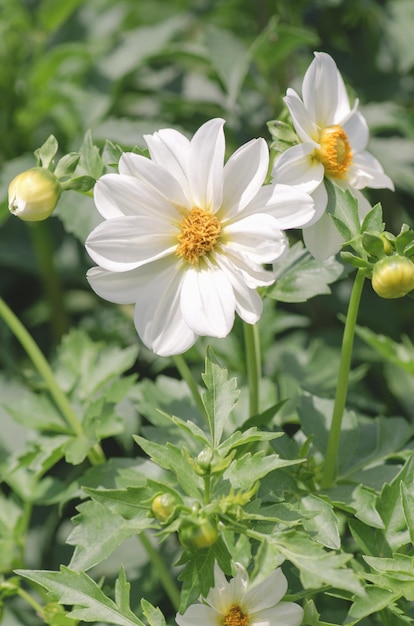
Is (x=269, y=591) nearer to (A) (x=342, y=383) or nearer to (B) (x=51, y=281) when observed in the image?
(A) (x=342, y=383)

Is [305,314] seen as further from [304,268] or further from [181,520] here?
[181,520]

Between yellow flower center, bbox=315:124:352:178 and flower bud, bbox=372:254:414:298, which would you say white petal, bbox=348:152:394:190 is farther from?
flower bud, bbox=372:254:414:298

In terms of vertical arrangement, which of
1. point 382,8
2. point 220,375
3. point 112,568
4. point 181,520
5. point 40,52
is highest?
point 40,52

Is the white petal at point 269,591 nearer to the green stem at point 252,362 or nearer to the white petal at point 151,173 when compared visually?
the green stem at point 252,362

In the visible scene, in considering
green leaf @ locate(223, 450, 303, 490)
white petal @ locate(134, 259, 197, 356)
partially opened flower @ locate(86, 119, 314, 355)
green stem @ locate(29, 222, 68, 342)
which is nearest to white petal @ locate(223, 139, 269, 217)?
partially opened flower @ locate(86, 119, 314, 355)

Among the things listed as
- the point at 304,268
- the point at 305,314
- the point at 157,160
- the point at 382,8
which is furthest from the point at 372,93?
the point at 157,160
